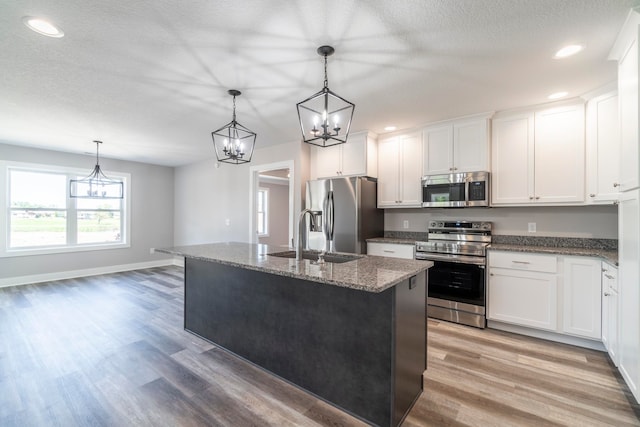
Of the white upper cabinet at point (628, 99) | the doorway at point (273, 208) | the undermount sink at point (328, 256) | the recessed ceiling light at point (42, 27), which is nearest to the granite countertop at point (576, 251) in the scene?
the white upper cabinet at point (628, 99)

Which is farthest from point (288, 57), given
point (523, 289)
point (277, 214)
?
point (277, 214)

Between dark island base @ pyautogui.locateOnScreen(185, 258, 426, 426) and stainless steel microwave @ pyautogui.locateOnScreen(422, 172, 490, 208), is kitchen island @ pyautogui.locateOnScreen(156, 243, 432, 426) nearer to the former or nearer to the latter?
dark island base @ pyautogui.locateOnScreen(185, 258, 426, 426)

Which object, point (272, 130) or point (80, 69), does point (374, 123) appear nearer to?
point (272, 130)

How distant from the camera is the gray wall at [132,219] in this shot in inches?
206

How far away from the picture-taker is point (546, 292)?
9.68 feet

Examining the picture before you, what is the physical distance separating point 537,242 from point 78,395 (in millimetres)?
4606

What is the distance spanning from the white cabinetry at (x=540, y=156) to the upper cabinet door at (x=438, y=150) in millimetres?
478

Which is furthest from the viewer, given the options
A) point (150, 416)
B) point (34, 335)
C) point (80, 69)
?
point (34, 335)

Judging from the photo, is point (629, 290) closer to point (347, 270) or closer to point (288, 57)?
point (347, 270)

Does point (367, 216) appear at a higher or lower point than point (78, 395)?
higher

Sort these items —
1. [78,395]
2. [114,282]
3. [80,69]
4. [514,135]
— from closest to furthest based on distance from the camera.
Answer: [78,395] → [80,69] → [514,135] → [114,282]

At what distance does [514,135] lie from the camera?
130 inches

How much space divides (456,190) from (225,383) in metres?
3.19

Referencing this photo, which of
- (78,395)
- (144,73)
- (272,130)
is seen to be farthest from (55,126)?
(78,395)
